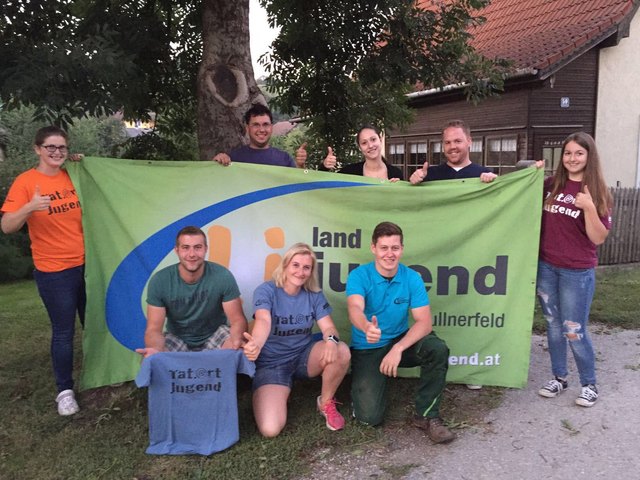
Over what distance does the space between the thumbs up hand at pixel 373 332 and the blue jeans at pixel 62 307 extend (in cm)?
197

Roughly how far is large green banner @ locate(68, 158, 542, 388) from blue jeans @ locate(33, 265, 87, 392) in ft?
0.72

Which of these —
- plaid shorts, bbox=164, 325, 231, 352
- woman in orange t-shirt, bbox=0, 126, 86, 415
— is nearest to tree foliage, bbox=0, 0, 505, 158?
woman in orange t-shirt, bbox=0, 126, 86, 415

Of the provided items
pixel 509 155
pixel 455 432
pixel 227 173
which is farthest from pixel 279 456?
pixel 509 155

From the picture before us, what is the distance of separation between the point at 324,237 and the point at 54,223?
6.10ft

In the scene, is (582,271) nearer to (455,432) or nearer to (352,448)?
(455,432)

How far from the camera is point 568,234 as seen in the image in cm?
390

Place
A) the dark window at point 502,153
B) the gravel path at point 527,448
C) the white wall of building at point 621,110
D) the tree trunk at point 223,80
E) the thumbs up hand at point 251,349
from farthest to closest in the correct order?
the white wall of building at point 621,110, the dark window at point 502,153, the tree trunk at point 223,80, the thumbs up hand at point 251,349, the gravel path at point 527,448

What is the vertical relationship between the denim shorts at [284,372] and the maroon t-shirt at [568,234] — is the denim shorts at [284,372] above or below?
below

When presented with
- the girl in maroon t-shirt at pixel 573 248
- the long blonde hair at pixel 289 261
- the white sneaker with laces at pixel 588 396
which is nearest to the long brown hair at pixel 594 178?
the girl in maroon t-shirt at pixel 573 248

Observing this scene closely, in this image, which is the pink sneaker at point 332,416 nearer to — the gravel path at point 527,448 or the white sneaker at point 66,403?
the gravel path at point 527,448

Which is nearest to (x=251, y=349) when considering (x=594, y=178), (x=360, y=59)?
(x=594, y=178)

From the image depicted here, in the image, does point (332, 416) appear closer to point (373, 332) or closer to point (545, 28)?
point (373, 332)

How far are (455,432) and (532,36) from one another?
39.9ft

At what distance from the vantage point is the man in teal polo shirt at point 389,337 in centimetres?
Result: 362
